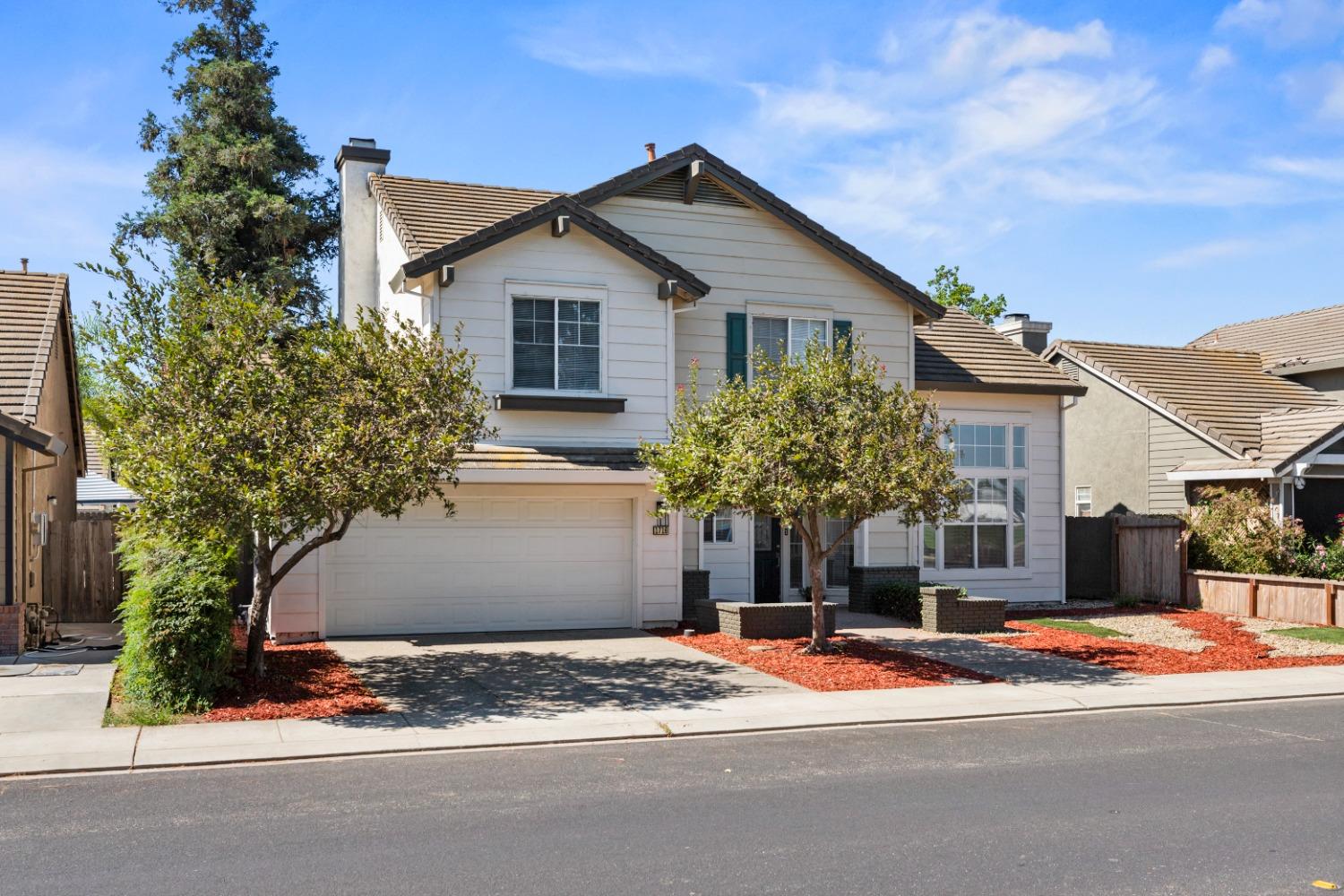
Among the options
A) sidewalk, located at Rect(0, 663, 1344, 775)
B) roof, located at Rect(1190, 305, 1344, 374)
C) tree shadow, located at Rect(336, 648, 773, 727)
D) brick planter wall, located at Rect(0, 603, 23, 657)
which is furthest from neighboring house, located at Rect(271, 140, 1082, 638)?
roof, located at Rect(1190, 305, 1344, 374)

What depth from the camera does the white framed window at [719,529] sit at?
19438 millimetres

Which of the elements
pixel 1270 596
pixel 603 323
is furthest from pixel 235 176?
pixel 1270 596

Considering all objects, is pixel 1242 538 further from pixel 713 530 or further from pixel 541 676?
pixel 541 676

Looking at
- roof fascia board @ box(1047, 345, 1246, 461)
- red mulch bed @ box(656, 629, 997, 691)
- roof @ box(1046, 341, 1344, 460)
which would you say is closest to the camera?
red mulch bed @ box(656, 629, 997, 691)

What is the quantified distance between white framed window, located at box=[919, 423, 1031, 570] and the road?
10817mm

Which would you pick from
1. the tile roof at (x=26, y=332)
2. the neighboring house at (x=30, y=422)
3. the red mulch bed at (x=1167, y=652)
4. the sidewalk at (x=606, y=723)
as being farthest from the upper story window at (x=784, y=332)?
→ the tile roof at (x=26, y=332)

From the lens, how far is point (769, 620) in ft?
55.1

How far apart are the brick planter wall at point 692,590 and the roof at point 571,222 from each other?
14.2 feet

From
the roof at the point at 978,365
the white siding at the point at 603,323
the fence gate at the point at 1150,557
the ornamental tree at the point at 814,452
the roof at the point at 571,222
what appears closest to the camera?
the ornamental tree at the point at 814,452

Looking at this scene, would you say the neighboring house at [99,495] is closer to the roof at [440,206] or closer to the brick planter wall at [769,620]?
the roof at [440,206]

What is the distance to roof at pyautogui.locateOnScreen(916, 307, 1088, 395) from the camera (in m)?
21.3

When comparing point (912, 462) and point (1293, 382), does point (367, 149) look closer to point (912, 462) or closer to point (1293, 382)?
point (912, 462)

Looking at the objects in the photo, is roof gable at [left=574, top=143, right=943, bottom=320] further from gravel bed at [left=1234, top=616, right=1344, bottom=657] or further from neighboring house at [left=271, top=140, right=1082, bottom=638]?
gravel bed at [left=1234, top=616, right=1344, bottom=657]

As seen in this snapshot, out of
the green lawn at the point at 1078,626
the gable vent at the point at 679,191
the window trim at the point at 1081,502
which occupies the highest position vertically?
the gable vent at the point at 679,191
